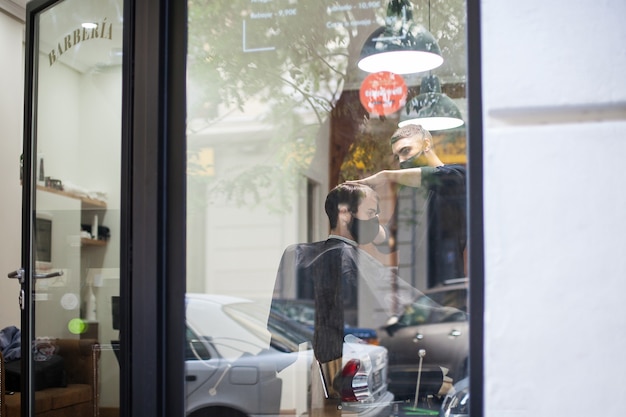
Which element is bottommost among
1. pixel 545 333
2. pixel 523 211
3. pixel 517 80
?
pixel 545 333

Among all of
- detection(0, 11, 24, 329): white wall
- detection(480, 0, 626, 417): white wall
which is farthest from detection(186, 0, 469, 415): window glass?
detection(0, 11, 24, 329): white wall

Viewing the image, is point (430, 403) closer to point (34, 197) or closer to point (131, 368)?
point (131, 368)

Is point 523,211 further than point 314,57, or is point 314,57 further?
point 314,57

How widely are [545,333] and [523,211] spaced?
32 cm

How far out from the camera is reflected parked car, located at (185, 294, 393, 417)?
2.57m

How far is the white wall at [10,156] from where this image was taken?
5277 millimetres

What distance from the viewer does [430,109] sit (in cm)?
453

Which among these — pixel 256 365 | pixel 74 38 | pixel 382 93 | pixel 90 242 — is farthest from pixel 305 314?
pixel 382 93

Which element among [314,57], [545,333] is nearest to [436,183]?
[545,333]

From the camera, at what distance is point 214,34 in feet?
11.0

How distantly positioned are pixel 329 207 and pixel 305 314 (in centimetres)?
135

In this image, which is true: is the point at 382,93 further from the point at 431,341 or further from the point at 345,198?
the point at 431,341

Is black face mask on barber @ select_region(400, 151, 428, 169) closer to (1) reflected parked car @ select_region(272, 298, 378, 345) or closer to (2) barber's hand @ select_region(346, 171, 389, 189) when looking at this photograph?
(2) barber's hand @ select_region(346, 171, 389, 189)

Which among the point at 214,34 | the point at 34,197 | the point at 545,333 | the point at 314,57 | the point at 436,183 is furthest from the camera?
the point at 314,57
